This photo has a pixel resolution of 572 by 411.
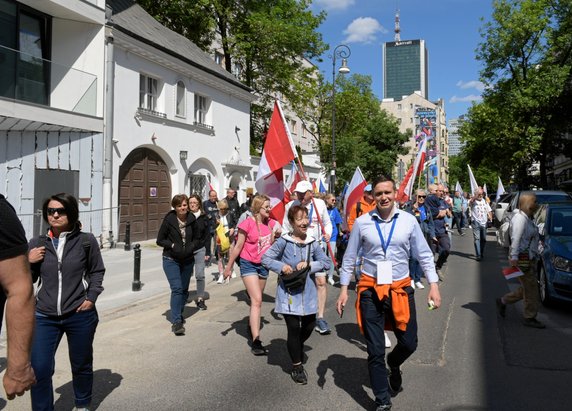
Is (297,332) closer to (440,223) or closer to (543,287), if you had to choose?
(543,287)

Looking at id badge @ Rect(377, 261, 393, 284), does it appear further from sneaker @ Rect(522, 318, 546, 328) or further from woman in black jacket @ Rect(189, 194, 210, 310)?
sneaker @ Rect(522, 318, 546, 328)

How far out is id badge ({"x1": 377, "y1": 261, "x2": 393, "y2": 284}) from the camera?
12.5 feet

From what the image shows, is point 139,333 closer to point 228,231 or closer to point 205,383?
point 205,383

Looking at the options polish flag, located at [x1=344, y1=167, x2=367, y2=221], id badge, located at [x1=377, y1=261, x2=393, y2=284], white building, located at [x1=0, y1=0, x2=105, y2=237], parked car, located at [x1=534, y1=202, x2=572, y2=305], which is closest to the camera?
id badge, located at [x1=377, y1=261, x2=393, y2=284]

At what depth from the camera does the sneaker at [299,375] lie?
4.41 m

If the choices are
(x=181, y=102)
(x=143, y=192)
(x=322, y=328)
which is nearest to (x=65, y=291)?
(x=322, y=328)

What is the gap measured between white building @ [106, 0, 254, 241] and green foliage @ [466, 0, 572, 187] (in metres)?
18.9

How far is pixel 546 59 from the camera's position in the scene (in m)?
32.2

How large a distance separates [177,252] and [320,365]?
2.41 metres

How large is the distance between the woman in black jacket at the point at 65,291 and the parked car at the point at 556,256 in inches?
242

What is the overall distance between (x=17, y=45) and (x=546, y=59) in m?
31.3

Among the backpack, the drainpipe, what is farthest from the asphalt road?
the drainpipe

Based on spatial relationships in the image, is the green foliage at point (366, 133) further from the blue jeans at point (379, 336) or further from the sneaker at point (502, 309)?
the blue jeans at point (379, 336)

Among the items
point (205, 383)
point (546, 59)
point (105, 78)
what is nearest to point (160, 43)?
point (105, 78)
